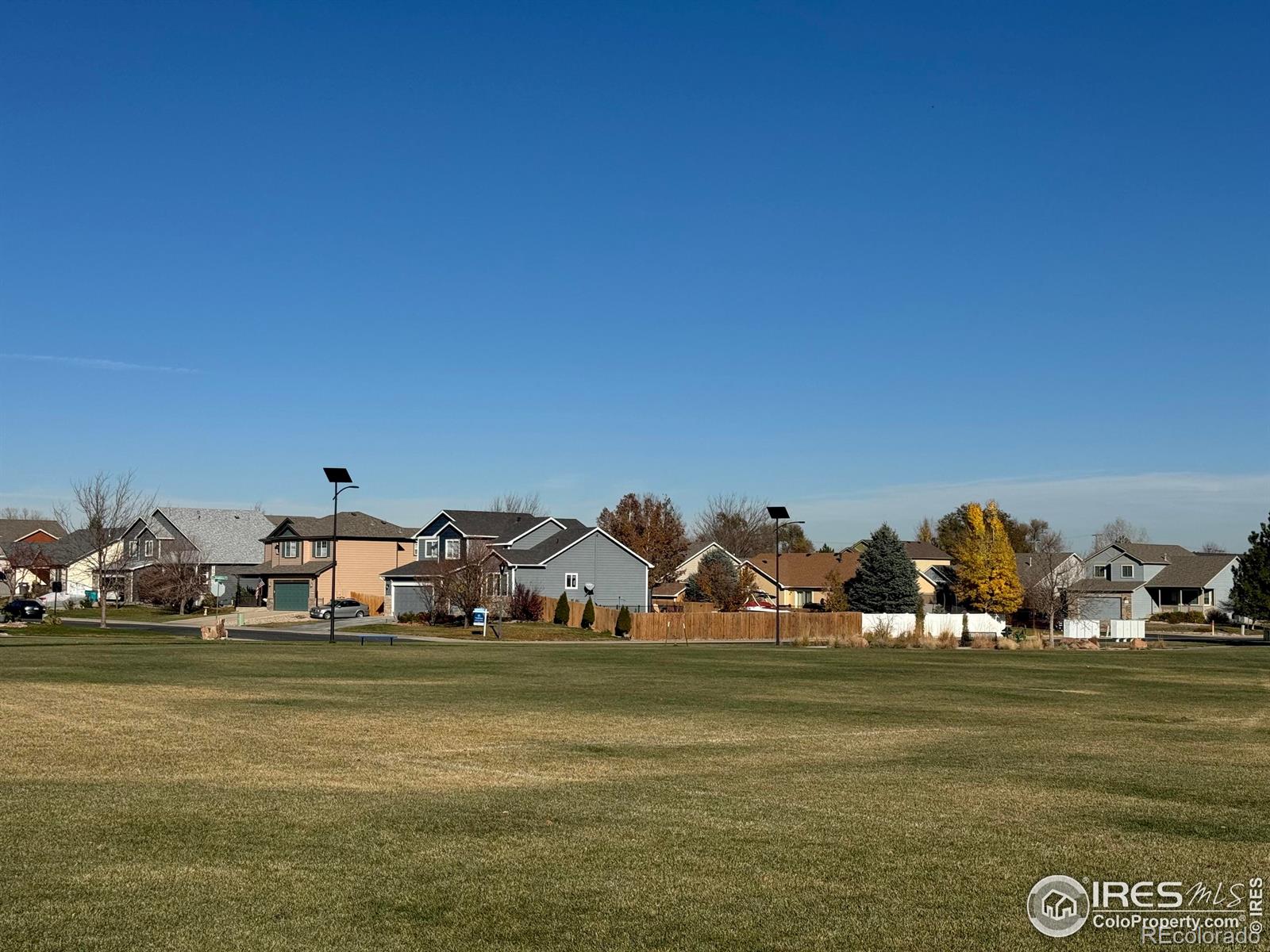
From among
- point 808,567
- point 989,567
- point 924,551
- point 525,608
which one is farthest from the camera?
point 924,551

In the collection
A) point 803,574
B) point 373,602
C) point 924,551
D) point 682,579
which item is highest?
point 924,551

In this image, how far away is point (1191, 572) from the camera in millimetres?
117312

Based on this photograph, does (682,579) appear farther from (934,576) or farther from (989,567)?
(989,567)

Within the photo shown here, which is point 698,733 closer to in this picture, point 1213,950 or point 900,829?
point 900,829

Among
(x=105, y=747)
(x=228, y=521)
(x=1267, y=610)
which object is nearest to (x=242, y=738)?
(x=105, y=747)

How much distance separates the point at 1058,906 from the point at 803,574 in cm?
11365

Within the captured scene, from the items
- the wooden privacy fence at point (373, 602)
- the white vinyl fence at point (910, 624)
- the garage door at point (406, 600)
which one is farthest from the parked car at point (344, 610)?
the white vinyl fence at point (910, 624)

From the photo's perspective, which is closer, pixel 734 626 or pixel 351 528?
pixel 734 626

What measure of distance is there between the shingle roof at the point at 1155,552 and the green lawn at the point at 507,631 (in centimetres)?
6810

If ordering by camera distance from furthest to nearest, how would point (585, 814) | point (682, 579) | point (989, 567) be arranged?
1. point (682, 579)
2. point (989, 567)
3. point (585, 814)

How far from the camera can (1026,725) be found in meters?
25.4

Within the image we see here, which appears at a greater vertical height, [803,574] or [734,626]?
[803,574]

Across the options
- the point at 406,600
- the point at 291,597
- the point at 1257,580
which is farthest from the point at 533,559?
the point at 1257,580

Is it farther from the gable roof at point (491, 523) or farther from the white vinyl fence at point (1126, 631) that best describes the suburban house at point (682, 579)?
the white vinyl fence at point (1126, 631)
